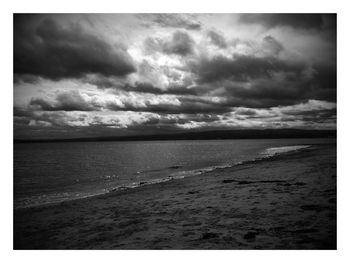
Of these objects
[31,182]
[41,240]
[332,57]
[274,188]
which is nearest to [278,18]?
[332,57]

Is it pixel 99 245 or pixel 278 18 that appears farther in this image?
pixel 278 18

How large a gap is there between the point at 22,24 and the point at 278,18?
9.46 metres

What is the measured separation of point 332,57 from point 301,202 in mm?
5607

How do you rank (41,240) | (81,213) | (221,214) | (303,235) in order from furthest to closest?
(81,213) → (221,214) → (41,240) → (303,235)

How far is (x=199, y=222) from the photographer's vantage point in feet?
26.5

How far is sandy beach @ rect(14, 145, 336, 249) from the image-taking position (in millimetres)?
6582

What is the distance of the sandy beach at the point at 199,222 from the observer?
658 cm

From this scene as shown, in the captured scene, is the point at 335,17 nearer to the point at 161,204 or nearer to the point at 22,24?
the point at 161,204

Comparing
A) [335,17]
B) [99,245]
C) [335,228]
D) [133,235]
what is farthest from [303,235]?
[335,17]

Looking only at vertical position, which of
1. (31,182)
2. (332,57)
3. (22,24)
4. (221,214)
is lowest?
(31,182)

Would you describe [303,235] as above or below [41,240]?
above

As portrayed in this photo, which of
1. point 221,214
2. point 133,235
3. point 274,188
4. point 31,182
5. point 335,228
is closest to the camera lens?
point 335,228

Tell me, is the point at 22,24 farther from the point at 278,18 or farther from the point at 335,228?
the point at 335,228

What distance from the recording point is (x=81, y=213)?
11.0 metres
